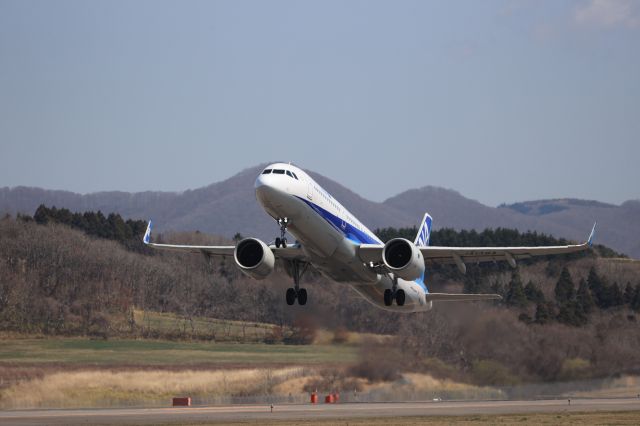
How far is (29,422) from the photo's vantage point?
148ft

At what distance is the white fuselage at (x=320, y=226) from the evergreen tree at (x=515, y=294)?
27397mm

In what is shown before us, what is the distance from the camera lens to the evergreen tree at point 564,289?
8662 cm

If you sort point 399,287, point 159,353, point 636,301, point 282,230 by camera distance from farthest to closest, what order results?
point 636,301
point 159,353
point 399,287
point 282,230

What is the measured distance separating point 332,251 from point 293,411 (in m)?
11.5

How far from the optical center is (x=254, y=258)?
152ft

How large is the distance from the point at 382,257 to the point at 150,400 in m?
22.6

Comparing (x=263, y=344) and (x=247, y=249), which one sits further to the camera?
(x=263, y=344)

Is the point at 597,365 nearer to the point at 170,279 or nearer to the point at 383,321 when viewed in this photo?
the point at 383,321

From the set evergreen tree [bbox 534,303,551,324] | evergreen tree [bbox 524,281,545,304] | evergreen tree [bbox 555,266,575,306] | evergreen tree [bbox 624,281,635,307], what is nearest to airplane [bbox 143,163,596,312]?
evergreen tree [bbox 534,303,551,324]

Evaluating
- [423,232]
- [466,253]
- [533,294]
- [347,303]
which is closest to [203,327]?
[533,294]

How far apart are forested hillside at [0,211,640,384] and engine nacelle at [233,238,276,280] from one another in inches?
331

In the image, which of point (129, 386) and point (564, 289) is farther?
point (564, 289)

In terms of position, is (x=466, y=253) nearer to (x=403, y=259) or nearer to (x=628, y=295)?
(x=403, y=259)

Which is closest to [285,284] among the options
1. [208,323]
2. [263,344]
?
[263,344]
